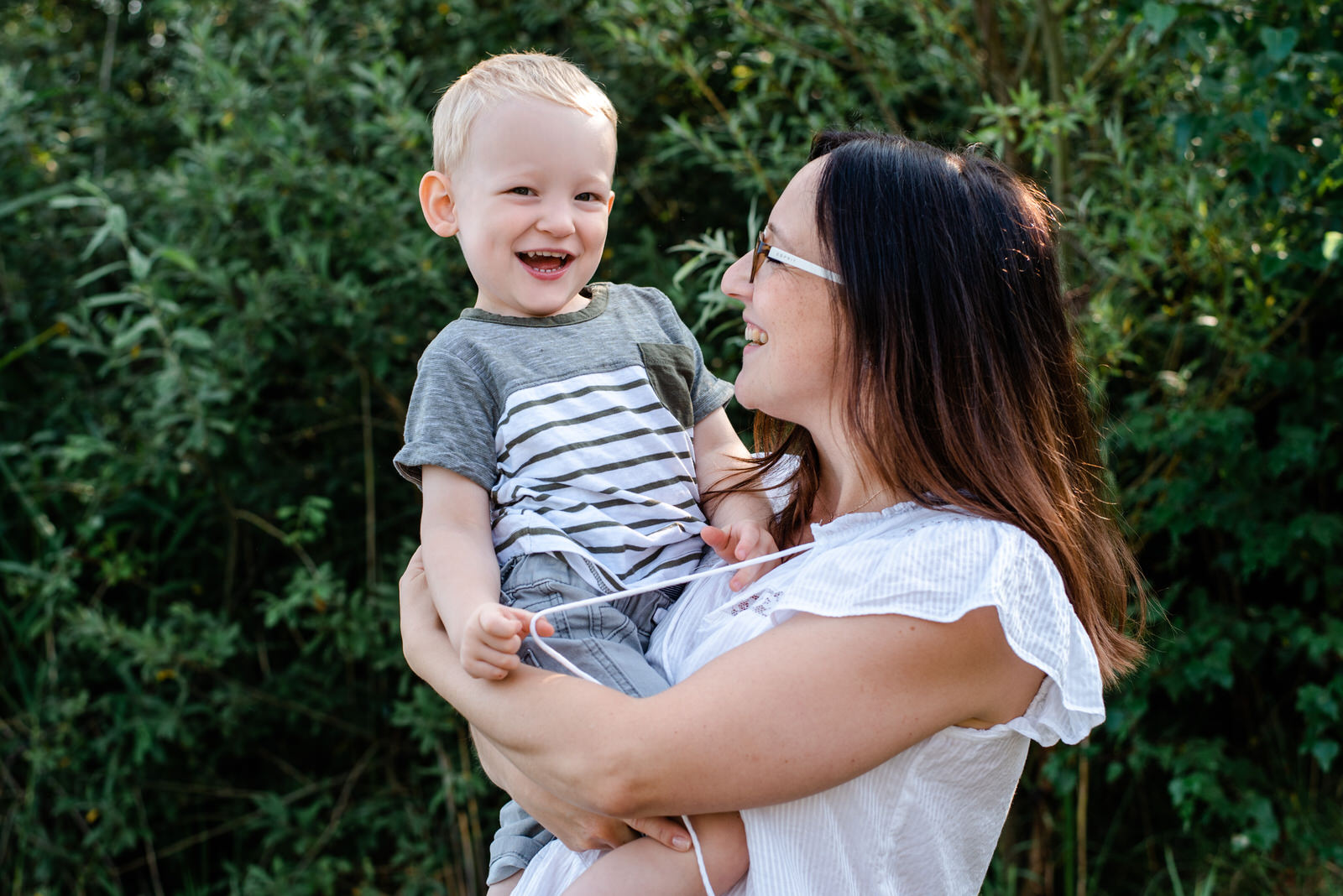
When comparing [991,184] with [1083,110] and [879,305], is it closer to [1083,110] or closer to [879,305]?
[879,305]

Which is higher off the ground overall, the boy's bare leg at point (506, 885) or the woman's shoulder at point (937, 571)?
the woman's shoulder at point (937, 571)

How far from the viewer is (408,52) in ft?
12.7

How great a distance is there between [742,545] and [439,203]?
2.41ft

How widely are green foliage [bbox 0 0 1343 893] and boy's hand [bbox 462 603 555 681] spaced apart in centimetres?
146

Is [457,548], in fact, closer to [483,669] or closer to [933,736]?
[483,669]

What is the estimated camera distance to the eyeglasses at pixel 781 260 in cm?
153

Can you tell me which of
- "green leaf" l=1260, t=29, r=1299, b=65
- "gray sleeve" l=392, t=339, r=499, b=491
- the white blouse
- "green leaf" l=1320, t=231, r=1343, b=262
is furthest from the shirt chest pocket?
"green leaf" l=1320, t=231, r=1343, b=262

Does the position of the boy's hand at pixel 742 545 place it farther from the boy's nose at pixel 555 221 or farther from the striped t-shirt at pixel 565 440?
the boy's nose at pixel 555 221

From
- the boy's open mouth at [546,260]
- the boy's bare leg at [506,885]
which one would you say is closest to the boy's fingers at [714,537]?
the boy's open mouth at [546,260]

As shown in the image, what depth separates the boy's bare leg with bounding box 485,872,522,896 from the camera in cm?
170

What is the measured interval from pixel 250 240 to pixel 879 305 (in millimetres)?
2434

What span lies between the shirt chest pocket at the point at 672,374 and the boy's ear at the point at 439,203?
368 millimetres

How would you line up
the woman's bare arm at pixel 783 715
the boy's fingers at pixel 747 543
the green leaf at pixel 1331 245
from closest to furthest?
the woman's bare arm at pixel 783 715 → the boy's fingers at pixel 747 543 → the green leaf at pixel 1331 245

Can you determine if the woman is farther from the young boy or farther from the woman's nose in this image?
the young boy
